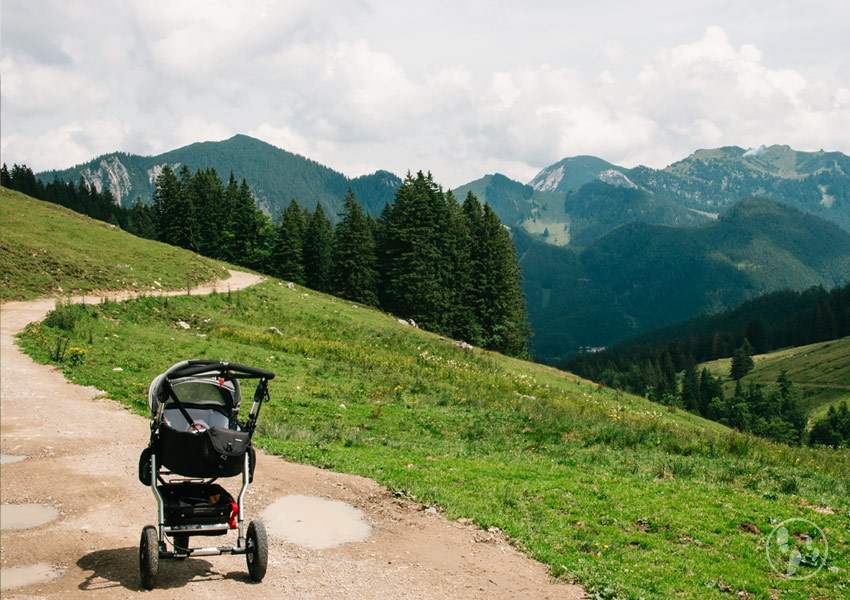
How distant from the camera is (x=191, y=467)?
722cm

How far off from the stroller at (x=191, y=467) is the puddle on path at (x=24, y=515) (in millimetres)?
2354

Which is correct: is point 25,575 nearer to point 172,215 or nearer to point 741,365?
point 172,215

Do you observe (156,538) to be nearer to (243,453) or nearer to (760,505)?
(243,453)

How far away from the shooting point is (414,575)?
846cm

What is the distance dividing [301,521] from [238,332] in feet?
81.7

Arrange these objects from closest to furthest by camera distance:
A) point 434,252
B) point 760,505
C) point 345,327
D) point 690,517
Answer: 1. point 690,517
2. point 760,505
3. point 345,327
4. point 434,252

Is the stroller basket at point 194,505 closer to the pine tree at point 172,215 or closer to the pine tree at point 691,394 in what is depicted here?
the pine tree at point 172,215

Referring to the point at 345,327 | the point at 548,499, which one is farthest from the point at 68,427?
the point at 345,327

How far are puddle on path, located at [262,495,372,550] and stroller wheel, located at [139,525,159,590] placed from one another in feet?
8.18

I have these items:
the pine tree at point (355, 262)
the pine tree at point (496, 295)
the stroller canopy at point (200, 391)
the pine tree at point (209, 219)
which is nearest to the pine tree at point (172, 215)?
the pine tree at point (209, 219)

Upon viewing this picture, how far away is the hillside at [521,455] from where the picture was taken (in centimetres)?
1003

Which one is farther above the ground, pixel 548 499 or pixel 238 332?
pixel 238 332

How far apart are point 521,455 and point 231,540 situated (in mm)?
9885

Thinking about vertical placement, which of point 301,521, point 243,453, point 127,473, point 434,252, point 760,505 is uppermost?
point 434,252
